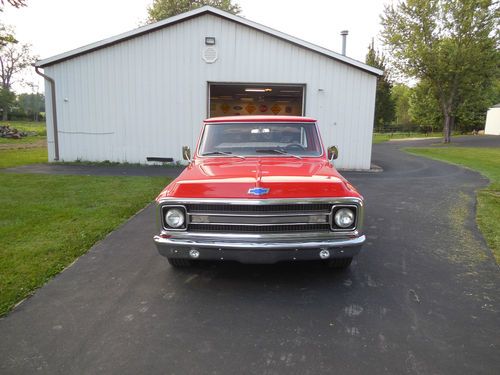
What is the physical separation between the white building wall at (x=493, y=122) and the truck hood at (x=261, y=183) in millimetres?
47793

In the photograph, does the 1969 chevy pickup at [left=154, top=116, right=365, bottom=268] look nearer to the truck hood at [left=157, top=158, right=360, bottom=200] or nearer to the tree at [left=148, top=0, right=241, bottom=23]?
the truck hood at [left=157, top=158, right=360, bottom=200]

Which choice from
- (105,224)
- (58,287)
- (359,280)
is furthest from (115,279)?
(359,280)

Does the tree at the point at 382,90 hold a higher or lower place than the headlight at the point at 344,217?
higher

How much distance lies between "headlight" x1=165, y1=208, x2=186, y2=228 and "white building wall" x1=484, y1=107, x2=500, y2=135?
4877 cm

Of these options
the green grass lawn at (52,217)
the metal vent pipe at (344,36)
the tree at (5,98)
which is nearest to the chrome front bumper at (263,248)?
the green grass lawn at (52,217)

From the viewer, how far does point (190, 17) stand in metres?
12.7

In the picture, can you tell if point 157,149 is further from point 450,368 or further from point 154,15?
point 154,15

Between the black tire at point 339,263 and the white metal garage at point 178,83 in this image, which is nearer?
the black tire at point 339,263

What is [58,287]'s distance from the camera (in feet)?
12.4

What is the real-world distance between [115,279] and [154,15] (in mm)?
38905

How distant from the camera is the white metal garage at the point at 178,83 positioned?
41.9 ft

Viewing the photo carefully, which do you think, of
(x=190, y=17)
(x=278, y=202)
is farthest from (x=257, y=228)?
(x=190, y=17)

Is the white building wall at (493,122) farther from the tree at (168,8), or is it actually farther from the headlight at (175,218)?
the headlight at (175,218)

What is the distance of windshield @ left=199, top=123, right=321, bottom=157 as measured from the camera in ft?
15.3
